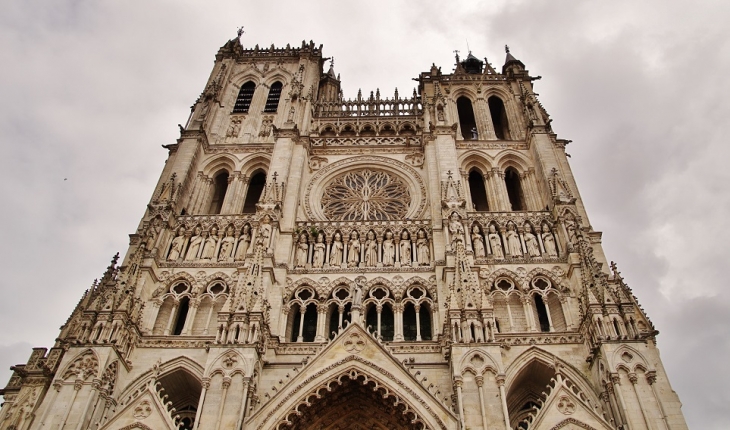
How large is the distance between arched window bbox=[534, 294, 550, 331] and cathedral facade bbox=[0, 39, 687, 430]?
0.10 meters

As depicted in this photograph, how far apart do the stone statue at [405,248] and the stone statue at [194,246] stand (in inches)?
288

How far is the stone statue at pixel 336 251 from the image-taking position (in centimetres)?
1945

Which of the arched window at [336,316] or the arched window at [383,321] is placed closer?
the arched window at [383,321]

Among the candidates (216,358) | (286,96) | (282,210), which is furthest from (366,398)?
(286,96)

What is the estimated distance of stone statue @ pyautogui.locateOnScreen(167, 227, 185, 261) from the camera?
65.3 feet

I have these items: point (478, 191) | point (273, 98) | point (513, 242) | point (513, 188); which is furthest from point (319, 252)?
point (273, 98)

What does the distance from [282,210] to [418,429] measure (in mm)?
9861

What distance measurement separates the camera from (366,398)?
15383 millimetres

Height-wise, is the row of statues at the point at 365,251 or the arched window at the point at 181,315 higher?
the row of statues at the point at 365,251

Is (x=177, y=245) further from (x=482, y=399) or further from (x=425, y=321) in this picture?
(x=482, y=399)

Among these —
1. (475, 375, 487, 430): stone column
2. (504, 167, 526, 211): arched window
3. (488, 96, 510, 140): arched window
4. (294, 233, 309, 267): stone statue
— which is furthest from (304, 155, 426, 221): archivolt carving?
(475, 375, 487, 430): stone column

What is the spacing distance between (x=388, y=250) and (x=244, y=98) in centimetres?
1364

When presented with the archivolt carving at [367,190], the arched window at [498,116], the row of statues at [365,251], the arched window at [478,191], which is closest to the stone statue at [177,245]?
the row of statues at [365,251]

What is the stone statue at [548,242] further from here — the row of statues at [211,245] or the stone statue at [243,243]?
the stone statue at [243,243]
